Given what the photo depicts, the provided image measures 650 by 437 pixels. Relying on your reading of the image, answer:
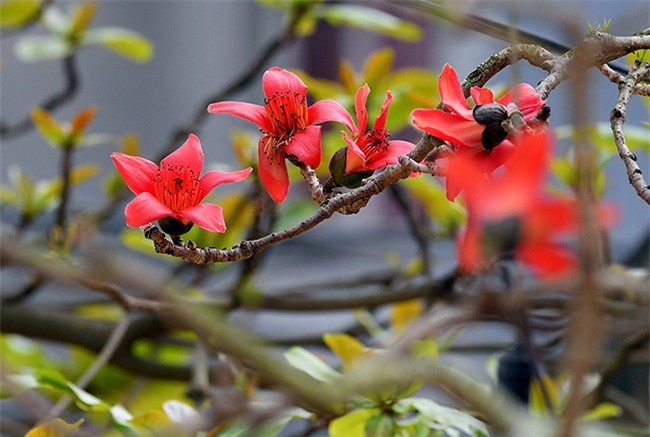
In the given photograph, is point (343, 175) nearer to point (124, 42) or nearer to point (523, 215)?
point (523, 215)

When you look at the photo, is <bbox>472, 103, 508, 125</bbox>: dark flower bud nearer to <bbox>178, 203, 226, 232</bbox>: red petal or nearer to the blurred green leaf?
<bbox>178, 203, 226, 232</bbox>: red petal

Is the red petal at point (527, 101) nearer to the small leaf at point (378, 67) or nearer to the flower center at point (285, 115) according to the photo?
the flower center at point (285, 115)

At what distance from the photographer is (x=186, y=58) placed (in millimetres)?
1881

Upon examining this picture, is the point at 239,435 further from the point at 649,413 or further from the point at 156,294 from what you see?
the point at 649,413

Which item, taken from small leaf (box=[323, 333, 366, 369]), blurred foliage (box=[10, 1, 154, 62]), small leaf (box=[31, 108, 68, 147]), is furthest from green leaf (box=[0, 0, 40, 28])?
small leaf (box=[323, 333, 366, 369])

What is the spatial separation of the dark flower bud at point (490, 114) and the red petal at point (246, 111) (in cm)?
7

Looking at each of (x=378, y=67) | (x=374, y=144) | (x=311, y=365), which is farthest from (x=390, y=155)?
(x=378, y=67)

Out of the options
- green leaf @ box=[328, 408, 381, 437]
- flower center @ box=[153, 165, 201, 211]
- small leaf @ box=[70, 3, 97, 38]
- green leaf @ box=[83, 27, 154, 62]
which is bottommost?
green leaf @ box=[328, 408, 381, 437]

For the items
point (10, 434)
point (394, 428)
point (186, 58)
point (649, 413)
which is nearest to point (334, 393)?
point (394, 428)

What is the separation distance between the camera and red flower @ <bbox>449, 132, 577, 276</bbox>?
4.5 inches

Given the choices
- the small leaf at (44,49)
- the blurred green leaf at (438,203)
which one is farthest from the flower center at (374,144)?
the small leaf at (44,49)

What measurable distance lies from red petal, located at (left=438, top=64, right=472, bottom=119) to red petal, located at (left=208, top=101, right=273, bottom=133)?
0.19 ft

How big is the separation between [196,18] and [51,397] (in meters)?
1.53

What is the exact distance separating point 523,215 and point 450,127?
59 millimetres
